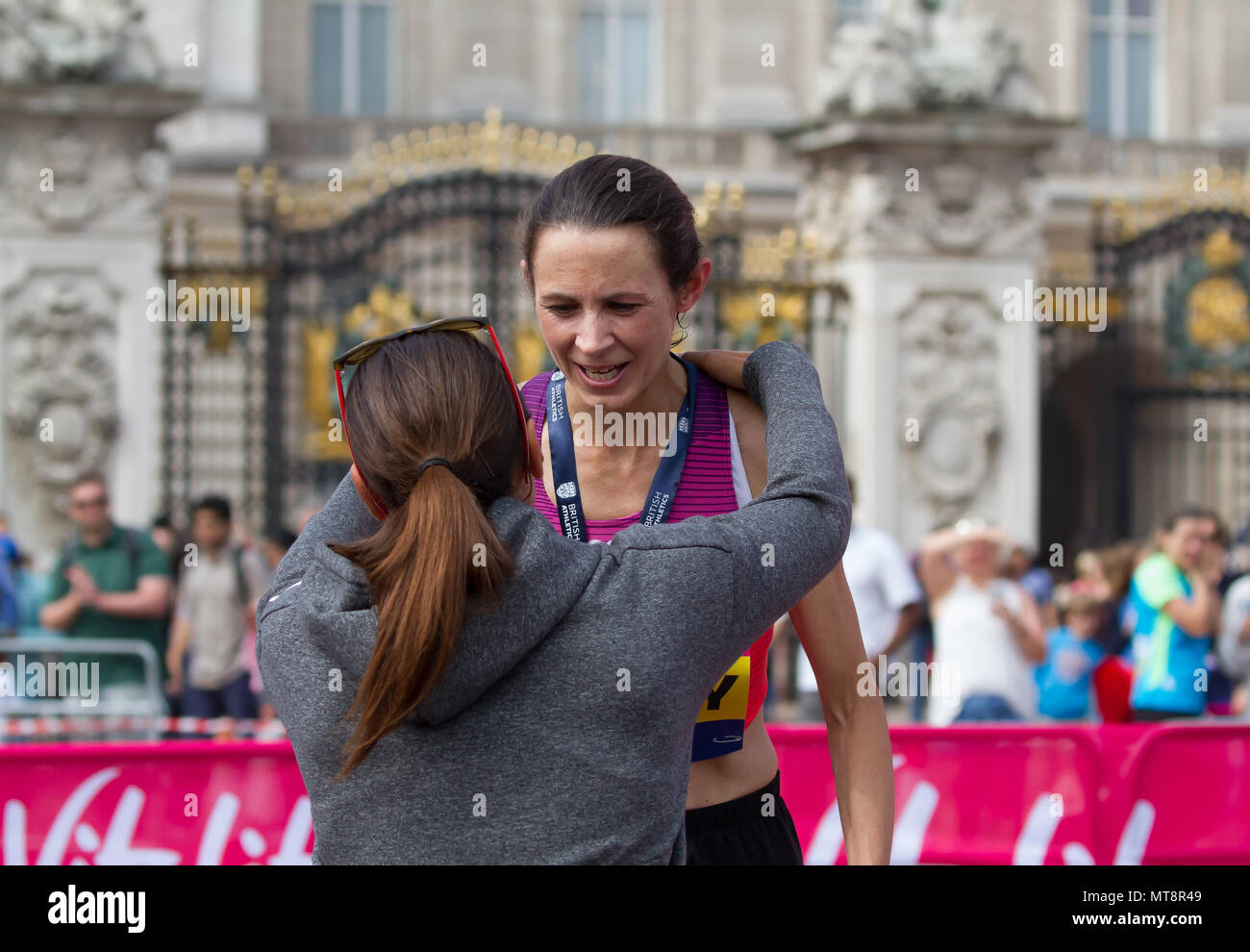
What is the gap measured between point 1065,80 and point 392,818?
2153 centimetres

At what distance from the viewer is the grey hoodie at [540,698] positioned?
189 centimetres

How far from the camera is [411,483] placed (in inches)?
76.5

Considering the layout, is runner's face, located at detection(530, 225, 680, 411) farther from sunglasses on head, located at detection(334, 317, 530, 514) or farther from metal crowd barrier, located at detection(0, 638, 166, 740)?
metal crowd barrier, located at detection(0, 638, 166, 740)

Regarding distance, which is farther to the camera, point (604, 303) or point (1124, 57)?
point (1124, 57)

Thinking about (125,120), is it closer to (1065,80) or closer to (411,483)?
(411,483)

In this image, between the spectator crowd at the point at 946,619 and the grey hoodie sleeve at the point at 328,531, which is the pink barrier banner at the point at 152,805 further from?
the grey hoodie sleeve at the point at 328,531

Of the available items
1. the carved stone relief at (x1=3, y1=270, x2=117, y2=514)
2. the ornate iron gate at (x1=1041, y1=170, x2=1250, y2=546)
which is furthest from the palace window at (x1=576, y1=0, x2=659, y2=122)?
the carved stone relief at (x1=3, y1=270, x2=117, y2=514)

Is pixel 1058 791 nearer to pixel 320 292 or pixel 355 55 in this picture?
pixel 320 292

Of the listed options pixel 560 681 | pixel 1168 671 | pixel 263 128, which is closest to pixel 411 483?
pixel 560 681

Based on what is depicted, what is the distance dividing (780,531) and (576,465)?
0.66 m

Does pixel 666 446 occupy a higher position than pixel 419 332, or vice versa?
pixel 419 332

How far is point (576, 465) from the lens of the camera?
2.62 m

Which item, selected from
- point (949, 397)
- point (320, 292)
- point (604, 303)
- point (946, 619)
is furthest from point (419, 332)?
point (320, 292)

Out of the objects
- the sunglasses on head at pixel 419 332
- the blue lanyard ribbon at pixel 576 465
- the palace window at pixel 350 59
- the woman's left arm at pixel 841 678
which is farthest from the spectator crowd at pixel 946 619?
the palace window at pixel 350 59
